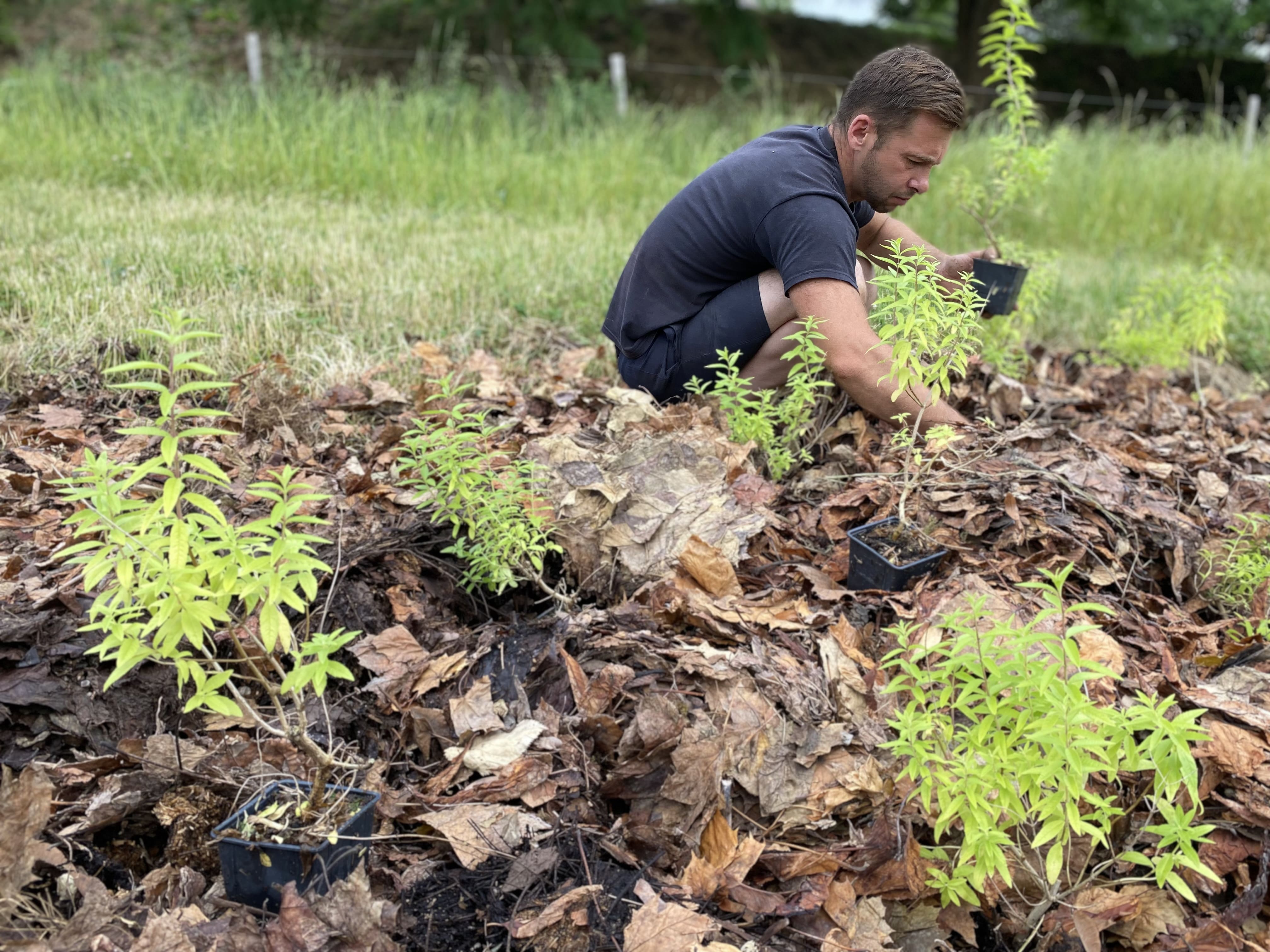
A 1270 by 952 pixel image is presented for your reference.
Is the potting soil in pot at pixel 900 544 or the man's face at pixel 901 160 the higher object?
the man's face at pixel 901 160

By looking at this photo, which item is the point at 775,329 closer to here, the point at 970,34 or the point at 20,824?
the point at 20,824

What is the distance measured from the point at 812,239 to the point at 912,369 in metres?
0.75

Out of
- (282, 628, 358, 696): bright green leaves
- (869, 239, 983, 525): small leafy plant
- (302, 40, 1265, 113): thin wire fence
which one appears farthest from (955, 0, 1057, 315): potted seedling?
(302, 40, 1265, 113): thin wire fence

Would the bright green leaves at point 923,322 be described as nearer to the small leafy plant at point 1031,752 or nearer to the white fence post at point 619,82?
the small leafy plant at point 1031,752

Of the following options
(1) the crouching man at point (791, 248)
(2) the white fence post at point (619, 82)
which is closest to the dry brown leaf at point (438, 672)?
(1) the crouching man at point (791, 248)

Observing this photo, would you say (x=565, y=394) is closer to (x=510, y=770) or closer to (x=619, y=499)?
(x=619, y=499)

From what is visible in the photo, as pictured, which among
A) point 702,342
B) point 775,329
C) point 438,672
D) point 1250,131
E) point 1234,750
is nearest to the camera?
point 1234,750

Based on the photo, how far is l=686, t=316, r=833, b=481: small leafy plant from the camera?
3.17 metres

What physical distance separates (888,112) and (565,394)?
1607 millimetres

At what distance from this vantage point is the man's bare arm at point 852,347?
3.18 meters

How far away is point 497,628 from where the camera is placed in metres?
2.65

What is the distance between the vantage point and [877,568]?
2.73 metres

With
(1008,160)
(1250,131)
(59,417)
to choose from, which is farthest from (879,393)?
(1250,131)

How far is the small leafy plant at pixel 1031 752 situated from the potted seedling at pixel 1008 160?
7.87 feet
